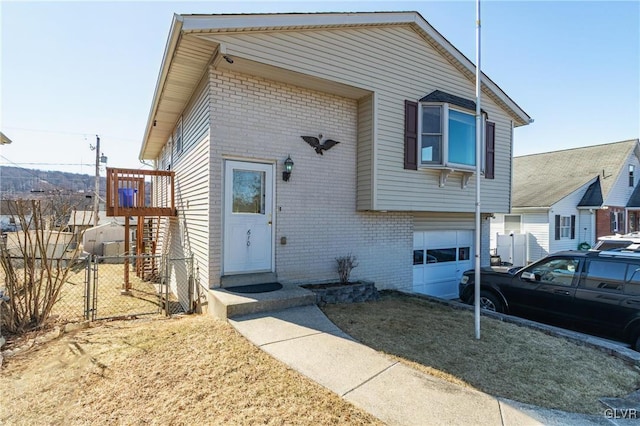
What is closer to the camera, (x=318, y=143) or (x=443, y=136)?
(x=318, y=143)

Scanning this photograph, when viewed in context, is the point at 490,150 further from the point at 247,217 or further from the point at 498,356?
the point at 247,217

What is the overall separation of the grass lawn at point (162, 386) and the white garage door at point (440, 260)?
6128mm

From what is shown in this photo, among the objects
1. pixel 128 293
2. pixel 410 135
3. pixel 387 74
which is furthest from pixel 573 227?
pixel 128 293

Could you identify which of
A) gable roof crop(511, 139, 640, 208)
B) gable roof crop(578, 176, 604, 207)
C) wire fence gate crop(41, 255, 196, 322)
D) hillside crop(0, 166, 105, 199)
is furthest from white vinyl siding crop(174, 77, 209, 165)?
gable roof crop(578, 176, 604, 207)

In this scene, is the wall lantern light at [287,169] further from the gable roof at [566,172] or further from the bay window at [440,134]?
the gable roof at [566,172]

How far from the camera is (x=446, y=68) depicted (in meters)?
8.54

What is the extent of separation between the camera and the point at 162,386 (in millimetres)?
3320

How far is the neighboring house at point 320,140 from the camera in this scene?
6.06m

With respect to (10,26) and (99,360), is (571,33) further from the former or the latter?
(10,26)

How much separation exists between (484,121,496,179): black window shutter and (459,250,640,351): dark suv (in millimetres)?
3656

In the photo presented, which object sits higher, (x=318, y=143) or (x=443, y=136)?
(x=443, y=136)

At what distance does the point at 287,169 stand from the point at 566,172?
67.7 feet

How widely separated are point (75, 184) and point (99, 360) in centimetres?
3076

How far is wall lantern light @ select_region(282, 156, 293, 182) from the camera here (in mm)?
6621
